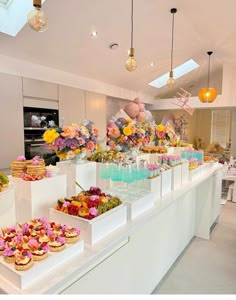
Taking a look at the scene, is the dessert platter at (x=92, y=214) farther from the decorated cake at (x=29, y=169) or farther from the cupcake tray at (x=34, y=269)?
the decorated cake at (x=29, y=169)

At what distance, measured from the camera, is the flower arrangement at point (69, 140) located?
1.66m

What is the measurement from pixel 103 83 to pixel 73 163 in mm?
3632

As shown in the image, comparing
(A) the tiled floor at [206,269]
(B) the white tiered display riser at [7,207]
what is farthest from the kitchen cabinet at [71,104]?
(A) the tiled floor at [206,269]

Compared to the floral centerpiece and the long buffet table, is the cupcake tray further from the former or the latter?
the floral centerpiece

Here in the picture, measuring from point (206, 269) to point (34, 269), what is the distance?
2.22 m

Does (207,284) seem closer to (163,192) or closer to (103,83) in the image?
(163,192)

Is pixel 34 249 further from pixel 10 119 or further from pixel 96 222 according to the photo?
Result: pixel 10 119

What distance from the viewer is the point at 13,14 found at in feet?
9.01

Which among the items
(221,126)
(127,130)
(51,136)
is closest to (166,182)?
(127,130)

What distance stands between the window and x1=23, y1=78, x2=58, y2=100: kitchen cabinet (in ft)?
21.7

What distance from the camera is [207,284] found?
2.22 m

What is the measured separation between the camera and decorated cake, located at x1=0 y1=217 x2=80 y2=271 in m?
0.88

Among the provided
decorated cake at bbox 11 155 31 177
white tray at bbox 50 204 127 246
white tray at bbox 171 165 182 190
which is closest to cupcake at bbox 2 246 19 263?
white tray at bbox 50 204 127 246

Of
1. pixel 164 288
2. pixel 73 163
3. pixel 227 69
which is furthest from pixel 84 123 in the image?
pixel 227 69
